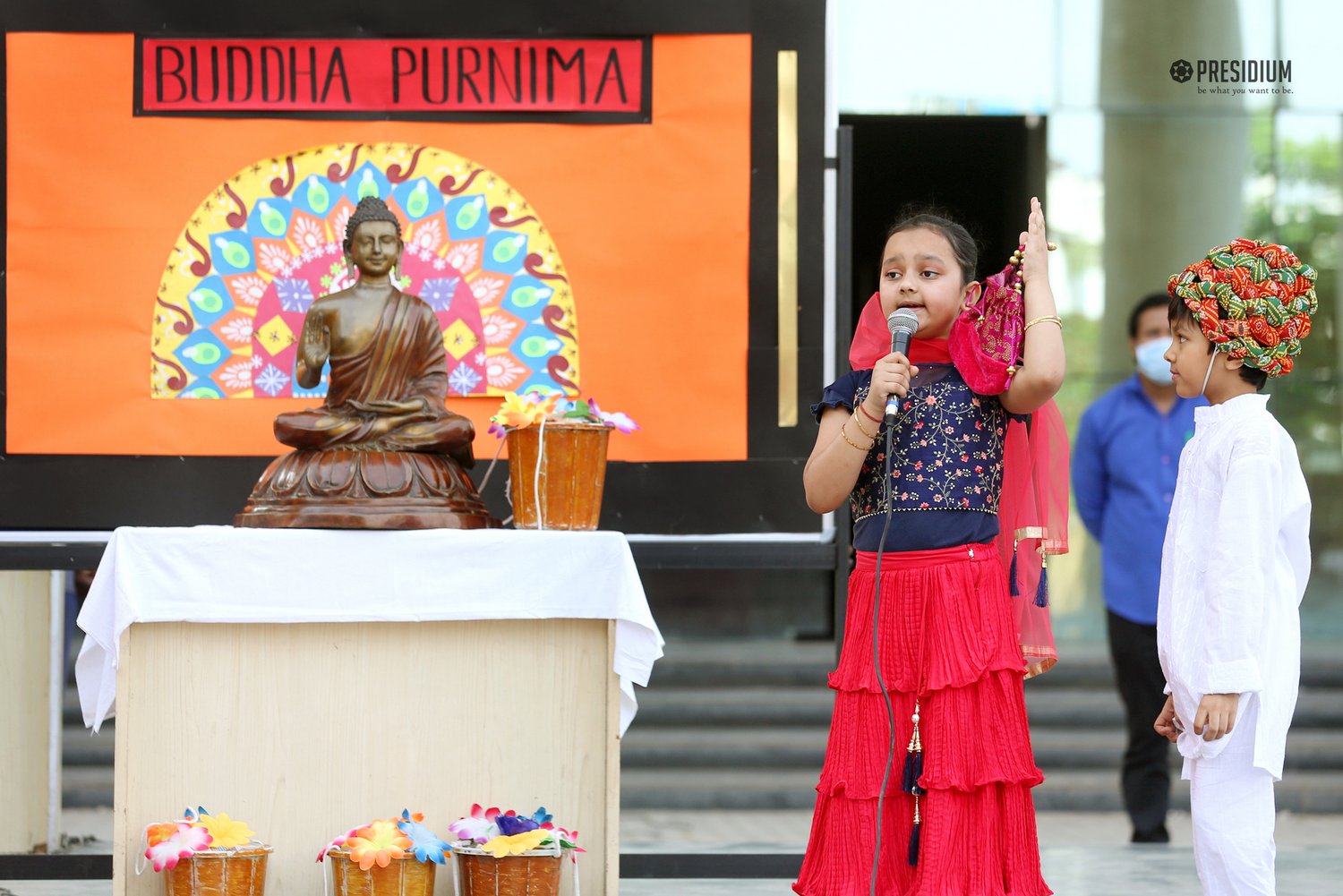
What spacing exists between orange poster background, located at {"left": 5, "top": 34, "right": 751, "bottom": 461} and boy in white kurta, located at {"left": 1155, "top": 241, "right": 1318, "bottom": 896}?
1763 millimetres

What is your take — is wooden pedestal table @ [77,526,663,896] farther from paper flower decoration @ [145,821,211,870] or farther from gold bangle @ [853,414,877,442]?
gold bangle @ [853,414,877,442]

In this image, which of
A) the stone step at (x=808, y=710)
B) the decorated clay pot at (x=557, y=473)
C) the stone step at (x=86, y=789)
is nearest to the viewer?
the decorated clay pot at (x=557, y=473)

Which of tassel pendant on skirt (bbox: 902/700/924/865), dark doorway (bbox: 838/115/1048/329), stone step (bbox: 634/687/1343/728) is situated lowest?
stone step (bbox: 634/687/1343/728)

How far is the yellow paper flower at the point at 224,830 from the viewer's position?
360cm

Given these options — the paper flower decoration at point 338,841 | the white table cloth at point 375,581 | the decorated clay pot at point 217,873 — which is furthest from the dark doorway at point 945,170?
the decorated clay pot at point 217,873

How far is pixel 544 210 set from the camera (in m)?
4.71

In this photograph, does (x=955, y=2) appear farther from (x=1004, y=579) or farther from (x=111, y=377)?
(x=1004, y=579)

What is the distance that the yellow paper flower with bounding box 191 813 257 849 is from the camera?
142 inches

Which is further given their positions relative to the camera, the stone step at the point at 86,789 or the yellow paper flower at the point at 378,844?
the stone step at the point at 86,789

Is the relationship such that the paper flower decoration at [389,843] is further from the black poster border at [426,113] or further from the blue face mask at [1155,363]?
the blue face mask at [1155,363]

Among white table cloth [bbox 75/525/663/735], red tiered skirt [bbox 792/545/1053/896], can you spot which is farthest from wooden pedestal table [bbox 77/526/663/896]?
red tiered skirt [bbox 792/545/1053/896]

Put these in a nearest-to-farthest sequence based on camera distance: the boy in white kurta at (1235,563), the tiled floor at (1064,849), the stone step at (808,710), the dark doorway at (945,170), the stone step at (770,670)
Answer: the boy in white kurta at (1235,563) → the tiled floor at (1064,849) → the stone step at (808,710) → the stone step at (770,670) → the dark doorway at (945,170)

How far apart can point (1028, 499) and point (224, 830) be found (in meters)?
1.79

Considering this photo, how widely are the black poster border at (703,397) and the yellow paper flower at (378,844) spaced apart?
1.24 m
